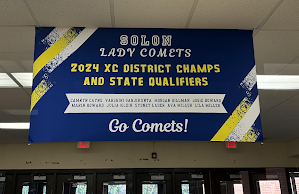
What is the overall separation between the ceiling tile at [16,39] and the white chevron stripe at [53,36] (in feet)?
0.69

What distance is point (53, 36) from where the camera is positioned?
7.50ft

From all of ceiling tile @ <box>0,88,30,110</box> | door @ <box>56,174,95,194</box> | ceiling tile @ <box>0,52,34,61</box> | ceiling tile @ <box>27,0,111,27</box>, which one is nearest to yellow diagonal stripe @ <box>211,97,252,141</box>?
ceiling tile @ <box>27,0,111,27</box>

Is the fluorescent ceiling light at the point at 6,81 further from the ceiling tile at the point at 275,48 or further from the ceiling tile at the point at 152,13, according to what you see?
the ceiling tile at the point at 275,48

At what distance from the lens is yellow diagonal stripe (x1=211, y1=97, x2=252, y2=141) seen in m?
2.07

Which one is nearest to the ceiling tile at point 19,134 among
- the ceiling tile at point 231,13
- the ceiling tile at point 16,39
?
the ceiling tile at point 16,39

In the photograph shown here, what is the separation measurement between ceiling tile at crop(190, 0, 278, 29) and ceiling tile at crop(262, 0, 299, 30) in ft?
0.27

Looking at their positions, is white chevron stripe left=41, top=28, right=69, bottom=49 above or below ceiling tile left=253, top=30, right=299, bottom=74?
below

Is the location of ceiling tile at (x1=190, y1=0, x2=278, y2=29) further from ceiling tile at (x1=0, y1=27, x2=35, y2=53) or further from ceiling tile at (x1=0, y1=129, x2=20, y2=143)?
ceiling tile at (x1=0, y1=129, x2=20, y2=143)

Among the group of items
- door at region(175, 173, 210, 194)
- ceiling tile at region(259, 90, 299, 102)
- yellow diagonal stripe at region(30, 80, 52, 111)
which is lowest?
door at region(175, 173, 210, 194)

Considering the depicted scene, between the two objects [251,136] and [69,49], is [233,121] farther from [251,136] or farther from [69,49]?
[69,49]

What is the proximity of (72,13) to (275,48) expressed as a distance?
1.98m

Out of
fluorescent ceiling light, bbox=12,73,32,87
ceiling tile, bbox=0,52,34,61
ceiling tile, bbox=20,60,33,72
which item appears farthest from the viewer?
fluorescent ceiling light, bbox=12,73,32,87

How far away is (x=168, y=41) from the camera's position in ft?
7.63

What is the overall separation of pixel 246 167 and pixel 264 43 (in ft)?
16.2
